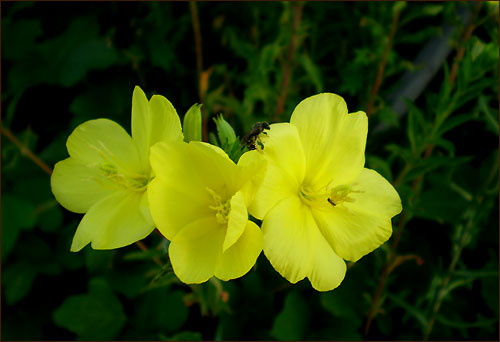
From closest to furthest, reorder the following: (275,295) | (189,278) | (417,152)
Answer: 1. (189,278)
2. (417,152)
3. (275,295)

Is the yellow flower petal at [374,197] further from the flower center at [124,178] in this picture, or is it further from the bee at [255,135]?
the flower center at [124,178]

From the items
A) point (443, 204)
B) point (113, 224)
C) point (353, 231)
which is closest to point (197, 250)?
point (113, 224)

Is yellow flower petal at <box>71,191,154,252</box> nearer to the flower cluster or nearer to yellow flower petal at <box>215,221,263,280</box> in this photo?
the flower cluster

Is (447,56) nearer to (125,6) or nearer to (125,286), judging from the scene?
(125,6)

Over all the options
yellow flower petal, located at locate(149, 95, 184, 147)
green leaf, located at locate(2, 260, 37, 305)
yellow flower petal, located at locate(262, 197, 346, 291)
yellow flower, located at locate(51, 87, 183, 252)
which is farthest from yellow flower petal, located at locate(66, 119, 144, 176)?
green leaf, located at locate(2, 260, 37, 305)

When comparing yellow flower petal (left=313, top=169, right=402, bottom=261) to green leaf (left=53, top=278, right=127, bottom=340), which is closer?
yellow flower petal (left=313, top=169, right=402, bottom=261)

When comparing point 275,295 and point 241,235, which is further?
point 275,295

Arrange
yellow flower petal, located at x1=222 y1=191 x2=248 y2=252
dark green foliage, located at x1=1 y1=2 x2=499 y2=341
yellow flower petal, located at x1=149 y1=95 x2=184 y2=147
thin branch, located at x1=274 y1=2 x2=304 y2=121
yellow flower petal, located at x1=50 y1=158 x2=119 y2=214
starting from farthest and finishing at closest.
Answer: thin branch, located at x1=274 y1=2 x2=304 y2=121 < dark green foliage, located at x1=1 y1=2 x2=499 y2=341 < yellow flower petal, located at x1=50 y1=158 x2=119 y2=214 < yellow flower petal, located at x1=149 y1=95 x2=184 y2=147 < yellow flower petal, located at x1=222 y1=191 x2=248 y2=252

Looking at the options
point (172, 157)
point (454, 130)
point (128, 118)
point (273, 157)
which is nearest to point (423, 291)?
point (454, 130)
